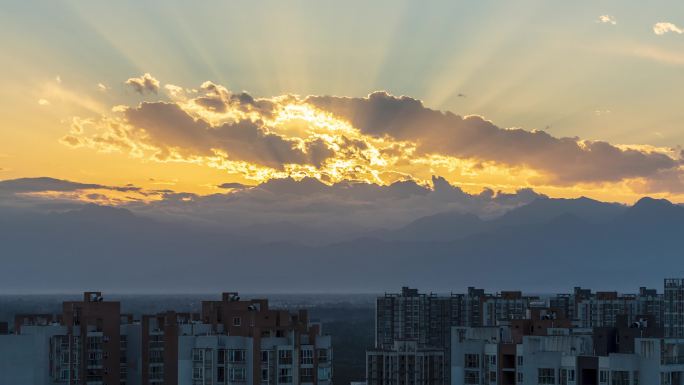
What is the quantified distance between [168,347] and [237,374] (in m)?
18.2

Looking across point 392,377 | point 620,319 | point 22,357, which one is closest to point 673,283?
point 392,377

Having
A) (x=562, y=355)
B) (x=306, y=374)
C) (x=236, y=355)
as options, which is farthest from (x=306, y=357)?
(x=562, y=355)

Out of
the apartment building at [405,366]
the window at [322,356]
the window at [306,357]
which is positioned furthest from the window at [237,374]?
the apartment building at [405,366]

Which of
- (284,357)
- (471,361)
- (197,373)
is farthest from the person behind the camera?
(197,373)

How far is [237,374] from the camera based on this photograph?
91.8 m

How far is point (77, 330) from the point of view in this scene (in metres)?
117

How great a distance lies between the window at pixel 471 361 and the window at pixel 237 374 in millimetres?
16236

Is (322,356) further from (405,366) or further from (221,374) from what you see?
(405,366)

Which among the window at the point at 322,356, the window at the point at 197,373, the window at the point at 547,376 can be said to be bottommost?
the window at the point at 197,373

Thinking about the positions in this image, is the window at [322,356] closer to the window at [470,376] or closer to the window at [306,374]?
the window at [306,374]

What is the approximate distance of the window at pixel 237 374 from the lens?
91.5m

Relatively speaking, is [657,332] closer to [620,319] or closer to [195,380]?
[620,319]

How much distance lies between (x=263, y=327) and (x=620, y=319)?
26885 millimetres

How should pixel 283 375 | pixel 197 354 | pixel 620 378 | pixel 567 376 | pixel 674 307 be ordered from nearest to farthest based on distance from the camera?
pixel 620 378 → pixel 567 376 → pixel 283 375 → pixel 197 354 → pixel 674 307
